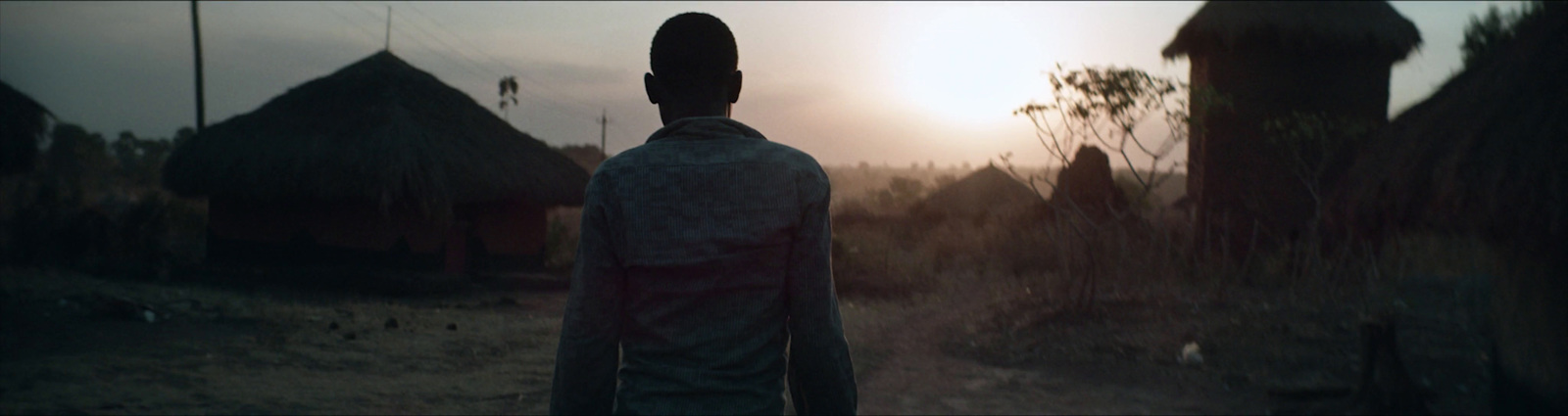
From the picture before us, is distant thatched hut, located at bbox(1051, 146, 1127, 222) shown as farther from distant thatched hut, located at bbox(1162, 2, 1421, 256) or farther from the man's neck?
the man's neck

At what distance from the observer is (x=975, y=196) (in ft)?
71.6

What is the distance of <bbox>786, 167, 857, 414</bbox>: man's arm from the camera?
4.75ft

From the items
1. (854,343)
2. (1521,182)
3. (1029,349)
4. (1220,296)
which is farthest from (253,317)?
(1521,182)

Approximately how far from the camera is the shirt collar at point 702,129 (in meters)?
1.48

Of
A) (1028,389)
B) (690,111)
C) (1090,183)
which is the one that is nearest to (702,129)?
(690,111)

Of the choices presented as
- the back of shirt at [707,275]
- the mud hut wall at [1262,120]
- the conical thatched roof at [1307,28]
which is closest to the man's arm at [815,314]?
the back of shirt at [707,275]

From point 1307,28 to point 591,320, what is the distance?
35.7ft

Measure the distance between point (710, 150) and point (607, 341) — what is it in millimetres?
308

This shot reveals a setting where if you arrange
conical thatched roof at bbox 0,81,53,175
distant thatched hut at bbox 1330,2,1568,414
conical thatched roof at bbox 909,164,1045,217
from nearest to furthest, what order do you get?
distant thatched hut at bbox 1330,2,1568,414
conical thatched roof at bbox 0,81,53,175
conical thatched roof at bbox 909,164,1045,217

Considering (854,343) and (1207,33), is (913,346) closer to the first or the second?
(854,343)

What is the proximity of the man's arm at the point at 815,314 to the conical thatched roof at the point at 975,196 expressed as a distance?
1934 cm

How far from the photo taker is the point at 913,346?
7.73 m

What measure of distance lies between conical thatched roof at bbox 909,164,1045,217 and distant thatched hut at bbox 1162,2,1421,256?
966cm

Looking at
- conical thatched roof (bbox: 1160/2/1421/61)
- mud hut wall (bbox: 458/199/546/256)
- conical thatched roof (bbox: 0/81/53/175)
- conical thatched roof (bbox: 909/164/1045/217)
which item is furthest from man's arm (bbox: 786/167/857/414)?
conical thatched roof (bbox: 909/164/1045/217)
